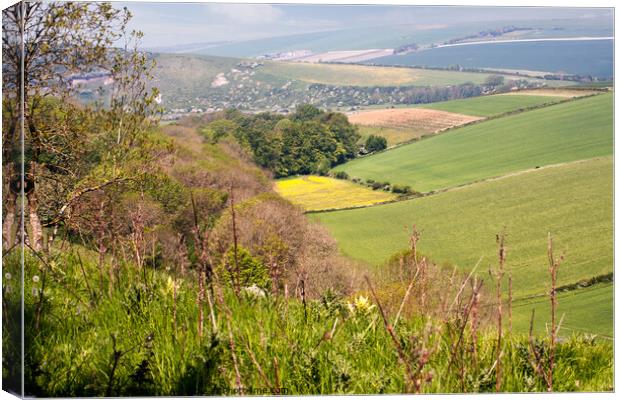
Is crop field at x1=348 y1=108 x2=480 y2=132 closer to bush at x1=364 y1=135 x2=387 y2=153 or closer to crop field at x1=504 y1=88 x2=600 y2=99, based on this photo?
bush at x1=364 y1=135 x2=387 y2=153

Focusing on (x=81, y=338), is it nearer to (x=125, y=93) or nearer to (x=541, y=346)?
(x=125, y=93)

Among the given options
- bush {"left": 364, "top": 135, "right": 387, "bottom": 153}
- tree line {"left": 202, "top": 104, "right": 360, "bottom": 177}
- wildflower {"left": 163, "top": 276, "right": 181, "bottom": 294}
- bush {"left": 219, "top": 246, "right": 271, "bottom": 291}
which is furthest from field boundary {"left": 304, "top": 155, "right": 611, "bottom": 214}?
wildflower {"left": 163, "top": 276, "right": 181, "bottom": 294}

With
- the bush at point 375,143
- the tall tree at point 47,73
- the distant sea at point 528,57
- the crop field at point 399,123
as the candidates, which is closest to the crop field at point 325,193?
the bush at point 375,143

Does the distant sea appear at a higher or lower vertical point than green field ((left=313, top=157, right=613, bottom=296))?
higher

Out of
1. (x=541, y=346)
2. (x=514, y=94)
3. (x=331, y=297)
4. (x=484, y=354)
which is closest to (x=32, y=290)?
(x=331, y=297)

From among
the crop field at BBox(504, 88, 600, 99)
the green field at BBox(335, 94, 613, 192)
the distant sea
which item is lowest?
the green field at BBox(335, 94, 613, 192)

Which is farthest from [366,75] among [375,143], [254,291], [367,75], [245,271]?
[254,291]
